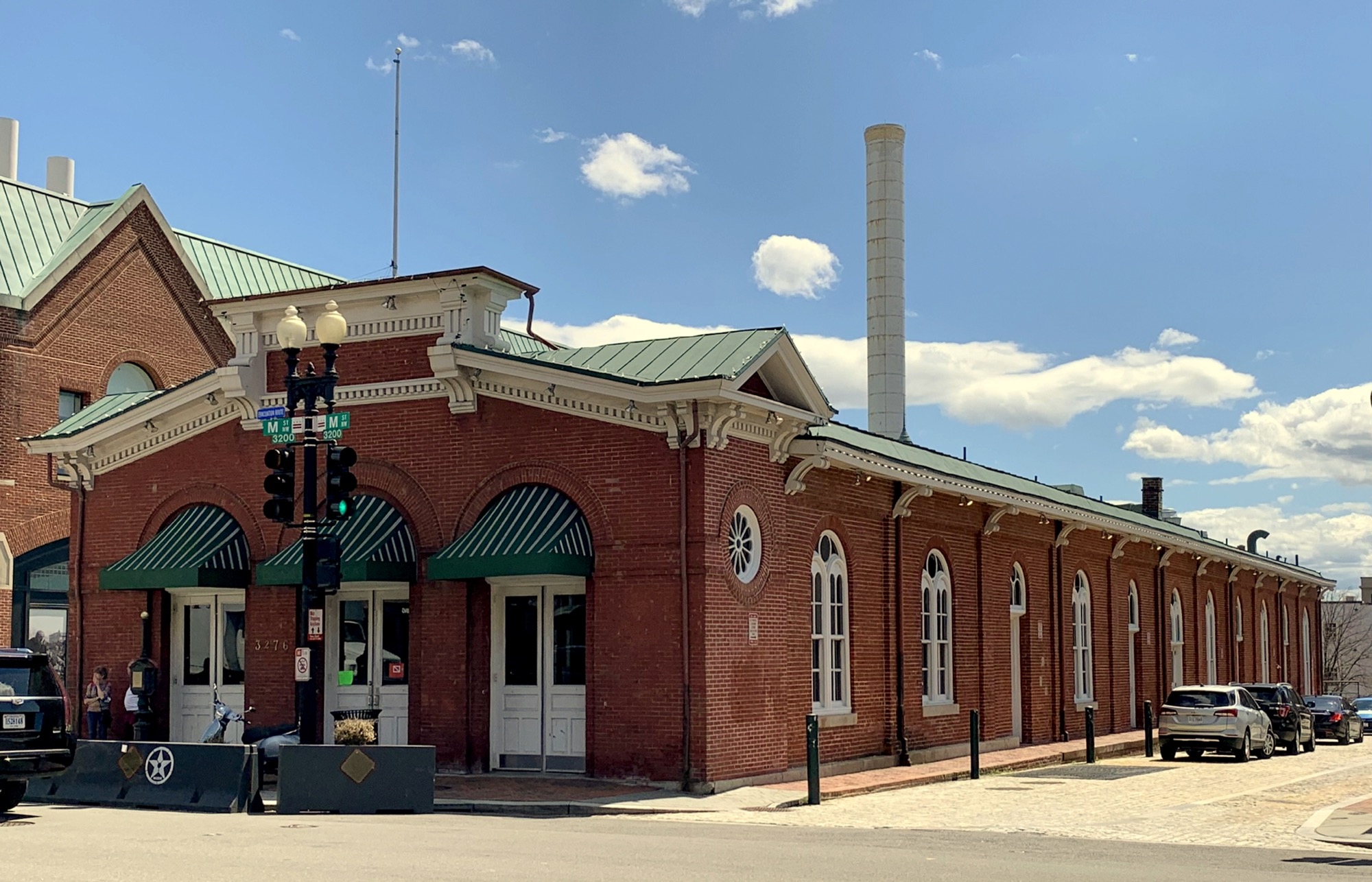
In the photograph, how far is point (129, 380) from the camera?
3600cm

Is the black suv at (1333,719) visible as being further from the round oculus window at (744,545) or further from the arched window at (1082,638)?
the round oculus window at (744,545)

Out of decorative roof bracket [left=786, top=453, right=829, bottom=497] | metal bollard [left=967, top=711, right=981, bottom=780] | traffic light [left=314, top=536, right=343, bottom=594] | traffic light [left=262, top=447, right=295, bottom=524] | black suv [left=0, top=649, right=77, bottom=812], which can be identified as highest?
decorative roof bracket [left=786, top=453, right=829, bottom=497]

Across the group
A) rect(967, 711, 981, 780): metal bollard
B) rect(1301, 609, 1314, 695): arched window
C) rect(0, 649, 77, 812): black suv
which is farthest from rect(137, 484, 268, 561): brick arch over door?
rect(1301, 609, 1314, 695): arched window

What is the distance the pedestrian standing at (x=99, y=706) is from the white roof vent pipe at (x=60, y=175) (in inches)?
792

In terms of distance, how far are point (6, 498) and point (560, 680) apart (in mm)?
16133

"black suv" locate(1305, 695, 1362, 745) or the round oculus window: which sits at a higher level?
the round oculus window

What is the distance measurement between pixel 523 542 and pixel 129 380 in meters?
18.2

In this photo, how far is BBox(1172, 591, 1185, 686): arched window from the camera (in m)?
43.8

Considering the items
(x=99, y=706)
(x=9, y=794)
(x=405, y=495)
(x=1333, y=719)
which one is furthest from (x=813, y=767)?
(x=1333, y=719)

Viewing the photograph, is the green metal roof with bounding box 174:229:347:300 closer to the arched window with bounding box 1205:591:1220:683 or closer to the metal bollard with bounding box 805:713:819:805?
the metal bollard with bounding box 805:713:819:805

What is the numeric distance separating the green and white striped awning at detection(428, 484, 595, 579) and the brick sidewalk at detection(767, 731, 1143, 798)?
436 cm

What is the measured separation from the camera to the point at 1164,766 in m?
28.9

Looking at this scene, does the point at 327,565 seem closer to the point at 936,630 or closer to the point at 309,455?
the point at 309,455

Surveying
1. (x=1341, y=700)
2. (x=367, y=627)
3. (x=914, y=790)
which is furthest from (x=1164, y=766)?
(x=1341, y=700)
